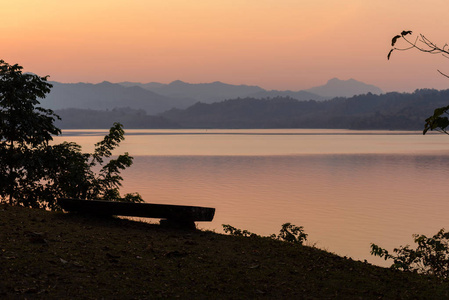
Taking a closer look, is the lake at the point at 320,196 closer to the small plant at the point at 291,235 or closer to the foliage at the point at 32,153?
the small plant at the point at 291,235

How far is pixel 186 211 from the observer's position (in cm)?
1463

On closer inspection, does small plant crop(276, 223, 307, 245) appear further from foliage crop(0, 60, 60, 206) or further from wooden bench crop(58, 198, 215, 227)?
foliage crop(0, 60, 60, 206)

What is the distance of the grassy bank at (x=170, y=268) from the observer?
988 cm

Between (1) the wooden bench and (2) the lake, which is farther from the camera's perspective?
(2) the lake

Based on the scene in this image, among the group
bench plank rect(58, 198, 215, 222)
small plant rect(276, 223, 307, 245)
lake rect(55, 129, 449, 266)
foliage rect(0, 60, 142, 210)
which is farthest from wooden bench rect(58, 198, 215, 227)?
lake rect(55, 129, 449, 266)

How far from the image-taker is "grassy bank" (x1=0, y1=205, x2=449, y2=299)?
32.4 ft

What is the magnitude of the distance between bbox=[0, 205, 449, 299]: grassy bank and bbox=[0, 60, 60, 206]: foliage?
736 cm

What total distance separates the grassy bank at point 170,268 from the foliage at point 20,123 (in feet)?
24.2

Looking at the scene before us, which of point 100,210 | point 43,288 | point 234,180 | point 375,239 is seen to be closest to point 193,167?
point 234,180

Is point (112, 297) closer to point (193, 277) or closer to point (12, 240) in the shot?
point (193, 277)

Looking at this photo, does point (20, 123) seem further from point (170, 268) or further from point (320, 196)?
point (320, 196)

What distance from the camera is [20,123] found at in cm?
2116

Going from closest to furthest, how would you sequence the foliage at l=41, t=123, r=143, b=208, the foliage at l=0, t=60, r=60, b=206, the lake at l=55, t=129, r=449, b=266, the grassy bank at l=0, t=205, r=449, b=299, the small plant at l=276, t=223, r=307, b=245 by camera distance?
1. the grassy bank at l=0, t=205, r=449, b=299
2. the small plant at l=276, t=223, r=307, b=245
3. the foliage at l=0, t=60, r=60, b=206
4. the foliage at l=41, t=123, r=143, b=208
5. the lake at l=55, t=129, r=449, b=266

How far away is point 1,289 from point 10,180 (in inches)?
524
